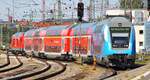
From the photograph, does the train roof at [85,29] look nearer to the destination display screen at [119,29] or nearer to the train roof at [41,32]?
the destination display screen at [119,29]

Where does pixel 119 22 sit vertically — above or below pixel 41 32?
above

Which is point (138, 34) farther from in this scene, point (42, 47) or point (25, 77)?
point (25, 77)

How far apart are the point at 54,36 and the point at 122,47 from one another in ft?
68.5

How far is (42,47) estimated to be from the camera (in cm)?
5822

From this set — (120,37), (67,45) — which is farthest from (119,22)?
(67,45)

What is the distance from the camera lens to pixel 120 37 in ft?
111

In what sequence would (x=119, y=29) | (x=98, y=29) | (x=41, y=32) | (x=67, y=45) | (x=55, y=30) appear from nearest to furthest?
1. (x=119, y=29)
2. (x=98, y=29)
3. (x=67, y=45)
4. (x=55, y=30)
5. (x=41, y=32)

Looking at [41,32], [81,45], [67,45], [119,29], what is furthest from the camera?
[41,32]

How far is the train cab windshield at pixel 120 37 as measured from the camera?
33719 millimetres

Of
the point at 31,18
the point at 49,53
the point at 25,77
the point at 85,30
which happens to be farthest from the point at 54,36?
the point at 31,18

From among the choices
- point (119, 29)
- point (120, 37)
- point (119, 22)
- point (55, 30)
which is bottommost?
point (120, 37)

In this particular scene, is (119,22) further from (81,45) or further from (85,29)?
(81,45)

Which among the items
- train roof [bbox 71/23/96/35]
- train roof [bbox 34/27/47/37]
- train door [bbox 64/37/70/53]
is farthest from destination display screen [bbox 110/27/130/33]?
train roof [bbox 34/27/47/37]

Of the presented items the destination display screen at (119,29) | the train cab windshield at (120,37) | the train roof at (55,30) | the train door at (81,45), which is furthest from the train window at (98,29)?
the train roof at (55,30)
